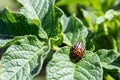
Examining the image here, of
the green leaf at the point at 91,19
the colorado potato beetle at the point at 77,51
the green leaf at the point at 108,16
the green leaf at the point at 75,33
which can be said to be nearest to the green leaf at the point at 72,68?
the colorado potato beetle at the point at 77,51

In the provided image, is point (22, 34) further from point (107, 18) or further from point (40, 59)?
point (107, 18)

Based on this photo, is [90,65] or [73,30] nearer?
[90,65]

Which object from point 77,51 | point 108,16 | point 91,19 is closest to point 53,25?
point 77,51

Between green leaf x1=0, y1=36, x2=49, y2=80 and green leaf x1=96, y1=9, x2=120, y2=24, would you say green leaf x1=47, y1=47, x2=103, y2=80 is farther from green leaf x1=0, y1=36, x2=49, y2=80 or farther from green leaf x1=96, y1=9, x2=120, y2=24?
green leaf x1=96, y1=9, x2=120, y2=24

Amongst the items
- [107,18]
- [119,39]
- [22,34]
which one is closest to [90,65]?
[22,34]

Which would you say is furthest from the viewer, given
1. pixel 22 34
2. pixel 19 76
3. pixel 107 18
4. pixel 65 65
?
pixel 107 18

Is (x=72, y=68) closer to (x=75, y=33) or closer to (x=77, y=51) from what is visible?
(x=77, y=51)
